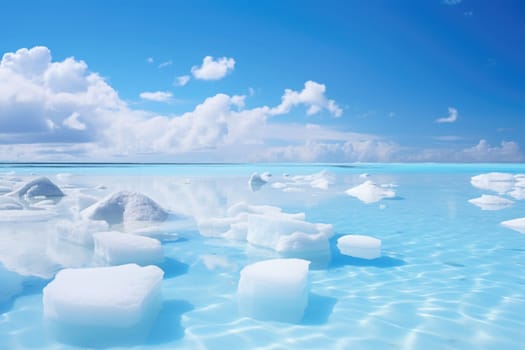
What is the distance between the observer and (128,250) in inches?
202

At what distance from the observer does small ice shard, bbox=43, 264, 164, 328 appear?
128 inches

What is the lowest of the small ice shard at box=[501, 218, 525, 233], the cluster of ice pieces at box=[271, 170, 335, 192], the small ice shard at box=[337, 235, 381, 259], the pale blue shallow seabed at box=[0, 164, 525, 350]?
the pale blue shallow seabed at box=[0, 164, 525, 350]

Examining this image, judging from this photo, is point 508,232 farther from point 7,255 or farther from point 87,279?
point 7,255

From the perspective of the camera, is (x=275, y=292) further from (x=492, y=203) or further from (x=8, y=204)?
(x=492, y=203)

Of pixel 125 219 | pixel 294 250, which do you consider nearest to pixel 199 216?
pixel 125 219

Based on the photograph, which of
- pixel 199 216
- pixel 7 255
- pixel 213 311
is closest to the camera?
pixel 213 311

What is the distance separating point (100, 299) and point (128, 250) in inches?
76.5

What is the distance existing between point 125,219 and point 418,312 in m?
6.90

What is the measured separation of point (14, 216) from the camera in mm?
9328

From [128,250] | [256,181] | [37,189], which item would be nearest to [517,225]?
Answer: [128,250]

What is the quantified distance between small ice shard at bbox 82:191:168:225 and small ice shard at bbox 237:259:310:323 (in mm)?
5428

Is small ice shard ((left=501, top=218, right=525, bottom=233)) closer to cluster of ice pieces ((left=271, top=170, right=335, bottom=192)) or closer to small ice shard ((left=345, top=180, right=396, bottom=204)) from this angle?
small ice shard ((left=345, top=180, right=396, bottom=204))

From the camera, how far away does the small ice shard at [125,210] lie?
28.6ft

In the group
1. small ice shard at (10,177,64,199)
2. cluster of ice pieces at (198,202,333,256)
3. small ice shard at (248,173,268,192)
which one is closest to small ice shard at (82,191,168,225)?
cluster of ice pieces at (198,202,333,256)
